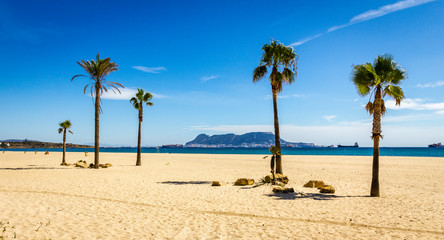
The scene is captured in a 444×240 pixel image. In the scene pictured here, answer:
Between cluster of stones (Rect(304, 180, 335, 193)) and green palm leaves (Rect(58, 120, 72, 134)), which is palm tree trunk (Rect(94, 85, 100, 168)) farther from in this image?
cluster of stones (Rect(304, 180, 335, 193))

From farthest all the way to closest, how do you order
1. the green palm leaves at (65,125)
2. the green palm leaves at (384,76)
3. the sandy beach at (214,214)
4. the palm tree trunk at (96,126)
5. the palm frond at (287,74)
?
the green palm leaves at (65,125) < the palm tree trunk at (96,126) < the palm frond at (287,74) < the green palm leaves at (384,76) < the sandy beach at (214,214)

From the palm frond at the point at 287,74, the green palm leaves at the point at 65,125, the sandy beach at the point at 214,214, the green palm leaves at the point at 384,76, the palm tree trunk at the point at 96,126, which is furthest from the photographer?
the green palm leaves at the point at 65,125

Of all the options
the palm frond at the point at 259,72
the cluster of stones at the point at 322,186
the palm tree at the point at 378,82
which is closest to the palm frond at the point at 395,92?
the palm tree at the point at 378,82

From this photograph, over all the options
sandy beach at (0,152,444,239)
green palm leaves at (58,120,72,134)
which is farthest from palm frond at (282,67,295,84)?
green palm leaves at (58,120,72,134)

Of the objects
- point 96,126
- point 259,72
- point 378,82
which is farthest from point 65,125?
point 378,82

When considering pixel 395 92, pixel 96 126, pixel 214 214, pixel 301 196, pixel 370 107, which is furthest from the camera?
pixel 96 126

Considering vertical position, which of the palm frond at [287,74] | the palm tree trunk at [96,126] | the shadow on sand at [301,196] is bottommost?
the shadow on sand at [301,196]

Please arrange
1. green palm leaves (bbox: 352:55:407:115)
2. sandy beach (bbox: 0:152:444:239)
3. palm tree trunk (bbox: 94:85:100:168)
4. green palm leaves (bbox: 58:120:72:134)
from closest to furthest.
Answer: sandy beach (bbox: 0:152:444:239) → green palm leaves (bbox: 352:55:407:115) → palm tree trunk (bbox: 94:85:100:168) → green palm leaves (bbox: 58:120:72:134)

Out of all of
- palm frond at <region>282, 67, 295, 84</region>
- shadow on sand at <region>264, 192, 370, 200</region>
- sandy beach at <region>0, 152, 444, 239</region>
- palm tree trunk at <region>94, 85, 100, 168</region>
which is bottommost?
shadow on sand at <region>264, 192, 370, 200</region>

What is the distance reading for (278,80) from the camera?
60.4 feet

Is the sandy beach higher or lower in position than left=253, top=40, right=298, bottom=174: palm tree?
lower

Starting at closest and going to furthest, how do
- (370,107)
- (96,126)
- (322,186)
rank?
(370,107) < (322,186) < (96,126)

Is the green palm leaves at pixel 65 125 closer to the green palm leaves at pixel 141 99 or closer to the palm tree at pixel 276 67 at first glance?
the green palm leaves at pixel 141 99

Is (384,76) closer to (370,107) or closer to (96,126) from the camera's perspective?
(370,107)
